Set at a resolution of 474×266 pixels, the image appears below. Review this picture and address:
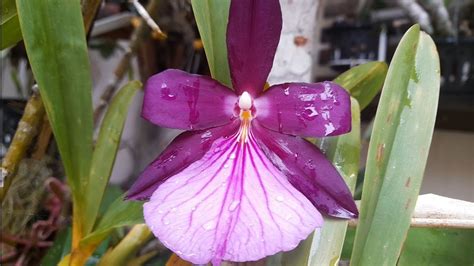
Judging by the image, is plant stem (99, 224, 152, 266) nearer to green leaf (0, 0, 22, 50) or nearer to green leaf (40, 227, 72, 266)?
green leaf (40, 227, 72, 266)

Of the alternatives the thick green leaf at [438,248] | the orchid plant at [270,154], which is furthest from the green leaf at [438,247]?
the orchid plant at [270,154]

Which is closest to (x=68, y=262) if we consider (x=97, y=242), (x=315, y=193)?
(x=97, y=242)

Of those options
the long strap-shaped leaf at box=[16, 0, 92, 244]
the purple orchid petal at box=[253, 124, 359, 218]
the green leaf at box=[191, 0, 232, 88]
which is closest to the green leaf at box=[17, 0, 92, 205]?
the long strap-shaped leaf at box=[16, 0, 92, 244]

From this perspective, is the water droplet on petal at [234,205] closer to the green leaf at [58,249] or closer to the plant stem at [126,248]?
the plant stem at [126,248]

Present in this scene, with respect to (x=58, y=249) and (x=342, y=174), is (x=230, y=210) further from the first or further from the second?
(x=58, y=249)

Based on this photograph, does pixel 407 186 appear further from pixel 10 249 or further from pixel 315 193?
pixel 10 249

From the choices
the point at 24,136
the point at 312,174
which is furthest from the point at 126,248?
the point at 312,174
